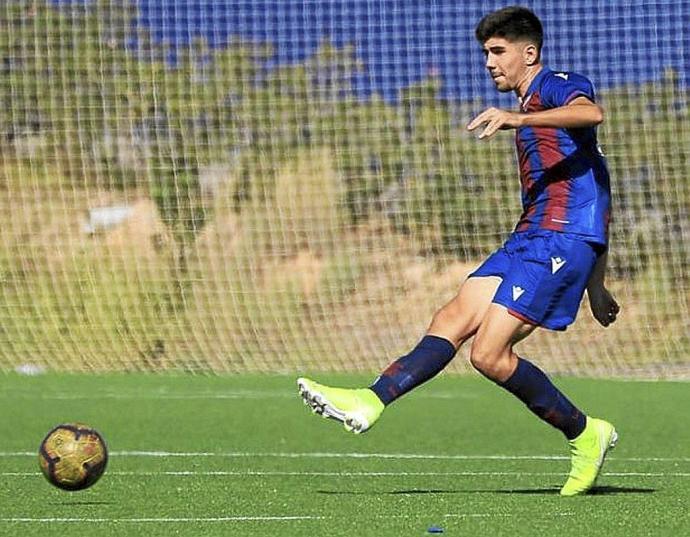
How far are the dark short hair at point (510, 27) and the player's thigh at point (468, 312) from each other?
3.25 feet

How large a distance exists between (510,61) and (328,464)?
7.85ft

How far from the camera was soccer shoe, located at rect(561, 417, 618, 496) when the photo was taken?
7.39 m

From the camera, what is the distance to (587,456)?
742cm

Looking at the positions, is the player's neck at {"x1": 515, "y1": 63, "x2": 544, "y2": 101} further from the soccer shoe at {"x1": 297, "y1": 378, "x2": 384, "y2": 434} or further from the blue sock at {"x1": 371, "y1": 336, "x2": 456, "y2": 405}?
the soccer shoe at {"x1": 297, "y1": 378, "x2": 384, "y2": 434}

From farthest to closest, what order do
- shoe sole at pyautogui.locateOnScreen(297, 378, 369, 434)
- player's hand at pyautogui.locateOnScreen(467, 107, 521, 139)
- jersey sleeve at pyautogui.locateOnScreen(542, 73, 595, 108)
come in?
jersey sleeve at pyautogui.locateOnScreen(542, 73, 595, 108) → shoe sole at pyautogui.locateOnScreen(297, 378, 369, 434) → player's hand at pyautogui.locateOnScreen(467, 107, 521, 139)

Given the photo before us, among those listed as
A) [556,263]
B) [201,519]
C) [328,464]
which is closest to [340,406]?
[201,519]

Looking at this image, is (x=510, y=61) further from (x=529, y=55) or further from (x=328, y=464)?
(x=328, y=464)

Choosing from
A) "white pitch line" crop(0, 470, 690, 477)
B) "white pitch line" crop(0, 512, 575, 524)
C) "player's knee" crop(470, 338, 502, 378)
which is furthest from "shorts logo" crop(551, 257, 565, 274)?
"white pitch line" crop(0, 470, 690, 477)

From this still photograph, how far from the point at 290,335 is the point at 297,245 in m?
0.95

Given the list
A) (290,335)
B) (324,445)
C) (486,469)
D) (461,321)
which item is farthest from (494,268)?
(290,335)

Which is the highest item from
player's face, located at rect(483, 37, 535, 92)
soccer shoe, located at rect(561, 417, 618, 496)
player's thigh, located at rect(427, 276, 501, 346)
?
player's face, located at rect(483, 37, 535, 92)

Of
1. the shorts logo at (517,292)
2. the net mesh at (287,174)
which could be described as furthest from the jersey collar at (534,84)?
the net mesh at (287,174)

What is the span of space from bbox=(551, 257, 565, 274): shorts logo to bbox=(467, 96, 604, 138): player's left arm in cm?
59

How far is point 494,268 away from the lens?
7.51 metres
